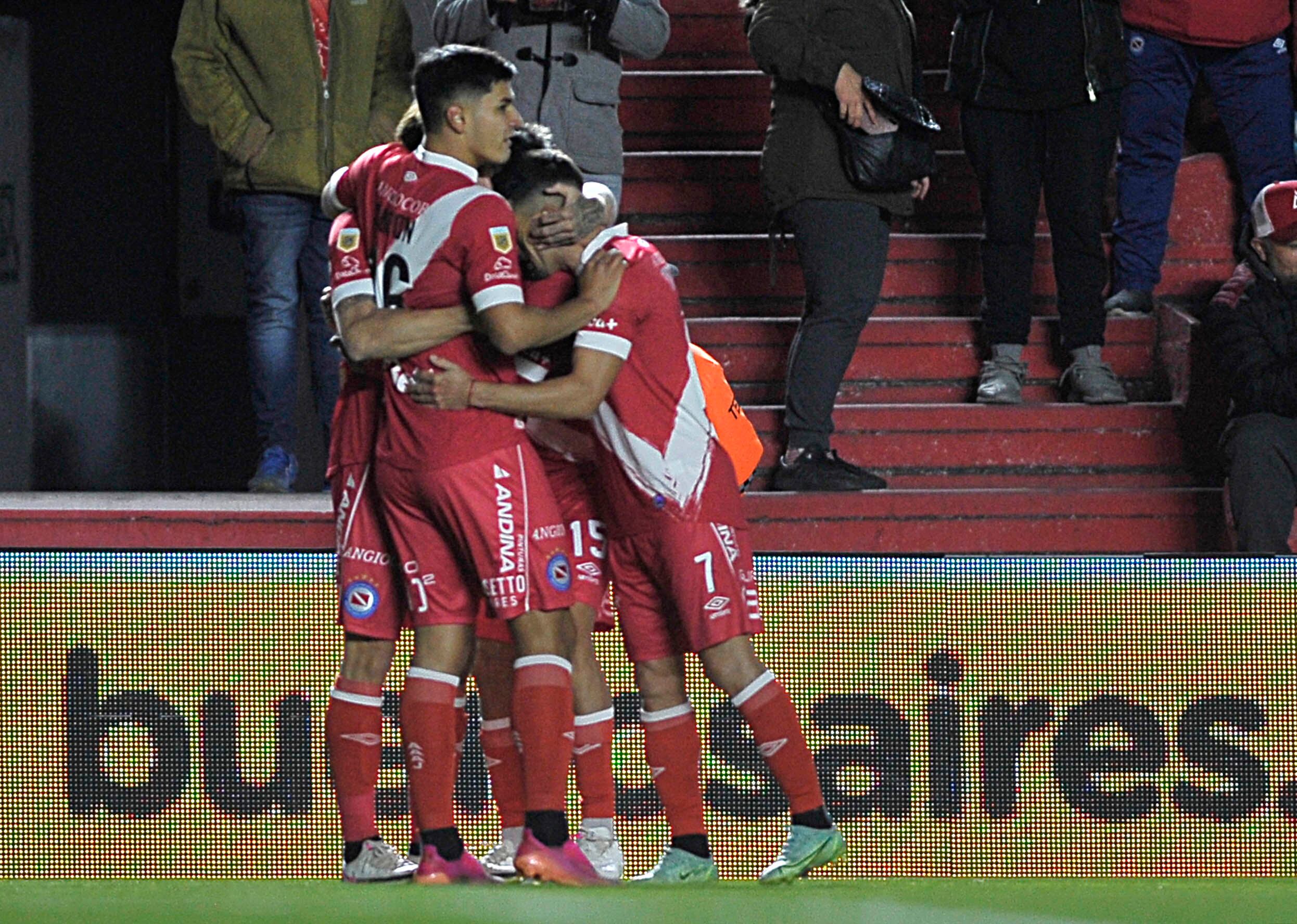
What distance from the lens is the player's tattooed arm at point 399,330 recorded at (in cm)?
544

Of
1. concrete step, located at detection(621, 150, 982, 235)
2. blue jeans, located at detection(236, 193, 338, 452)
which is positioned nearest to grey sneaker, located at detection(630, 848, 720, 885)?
blue jeans, located at detection(236, 193, 338, 452)

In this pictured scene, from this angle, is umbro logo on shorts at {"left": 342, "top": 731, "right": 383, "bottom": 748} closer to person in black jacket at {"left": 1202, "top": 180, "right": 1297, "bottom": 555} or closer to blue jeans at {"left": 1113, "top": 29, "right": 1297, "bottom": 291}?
person in black jacket at {"left": 1202, "top": 180, "right": 1297, "bottom": 555}

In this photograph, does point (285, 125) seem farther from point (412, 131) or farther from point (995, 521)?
point (995, 521)

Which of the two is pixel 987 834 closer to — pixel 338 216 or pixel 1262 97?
pixel 338 216

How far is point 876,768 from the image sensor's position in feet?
21.1

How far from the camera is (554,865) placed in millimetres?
5375

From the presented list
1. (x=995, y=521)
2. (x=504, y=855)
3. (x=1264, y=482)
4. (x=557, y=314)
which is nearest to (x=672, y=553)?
(x=557, y=314)

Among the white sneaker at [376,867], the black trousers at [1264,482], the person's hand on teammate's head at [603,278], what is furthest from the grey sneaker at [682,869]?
the black trousers at [1264,482]

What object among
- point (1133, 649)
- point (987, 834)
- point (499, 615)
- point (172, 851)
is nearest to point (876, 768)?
point (987, 834)

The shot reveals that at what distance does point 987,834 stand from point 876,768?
39 cm

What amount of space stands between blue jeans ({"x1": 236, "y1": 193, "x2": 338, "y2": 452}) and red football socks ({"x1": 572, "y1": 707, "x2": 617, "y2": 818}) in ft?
8.19

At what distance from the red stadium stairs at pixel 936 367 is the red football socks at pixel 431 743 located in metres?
2.32

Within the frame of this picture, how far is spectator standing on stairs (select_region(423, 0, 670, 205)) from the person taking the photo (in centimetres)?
783

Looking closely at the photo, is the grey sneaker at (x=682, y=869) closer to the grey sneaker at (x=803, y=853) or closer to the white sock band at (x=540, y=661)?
the grey sneaker at (x=803, y=853)
